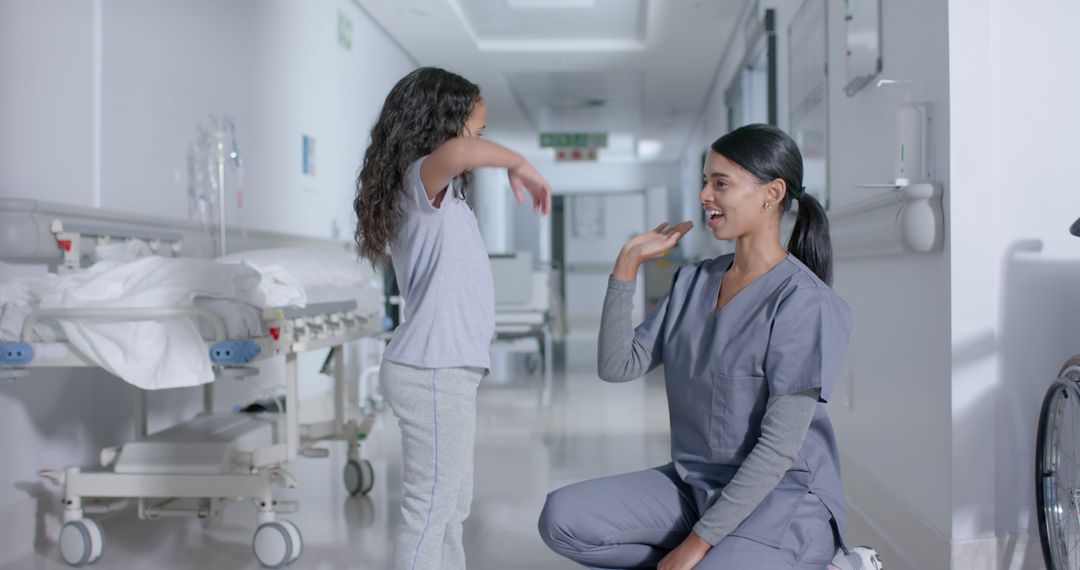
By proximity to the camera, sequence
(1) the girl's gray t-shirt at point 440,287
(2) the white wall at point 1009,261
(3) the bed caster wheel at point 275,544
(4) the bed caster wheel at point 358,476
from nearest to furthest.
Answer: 1. (1) the girl's gray t-shirt at point 440,287
2. (2) the white wall at point 1009,261
3. (3) the bed caster wheel at point 275,544
4. (4) the bed caster wheel at point 358,476

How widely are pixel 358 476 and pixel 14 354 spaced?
135 cm

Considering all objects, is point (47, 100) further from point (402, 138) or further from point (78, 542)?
point (402, 138)

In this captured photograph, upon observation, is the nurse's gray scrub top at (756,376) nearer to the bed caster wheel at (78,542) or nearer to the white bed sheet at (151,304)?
the white bed sheet at (151,304)

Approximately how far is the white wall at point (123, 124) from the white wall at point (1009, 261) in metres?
2.59

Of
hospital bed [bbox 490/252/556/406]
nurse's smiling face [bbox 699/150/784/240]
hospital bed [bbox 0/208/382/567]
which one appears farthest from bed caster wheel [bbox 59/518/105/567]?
hospital bed [bbox 490/252/556/406]

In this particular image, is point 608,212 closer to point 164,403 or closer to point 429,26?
point 429,26

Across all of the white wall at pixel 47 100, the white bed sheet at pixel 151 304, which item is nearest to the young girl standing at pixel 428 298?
the white bed sheet at pixel 151 304

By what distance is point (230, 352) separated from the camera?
7.48 feet

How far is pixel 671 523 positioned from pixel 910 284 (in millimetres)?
1272

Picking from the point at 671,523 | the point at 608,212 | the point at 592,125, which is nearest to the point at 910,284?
the point at 671,523

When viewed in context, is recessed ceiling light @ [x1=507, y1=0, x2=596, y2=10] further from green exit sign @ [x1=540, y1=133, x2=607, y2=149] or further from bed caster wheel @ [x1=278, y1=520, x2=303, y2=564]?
green exit sign @ [x1=540, y1=133, x2=607, y2=149]

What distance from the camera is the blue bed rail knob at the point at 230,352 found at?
2275mm

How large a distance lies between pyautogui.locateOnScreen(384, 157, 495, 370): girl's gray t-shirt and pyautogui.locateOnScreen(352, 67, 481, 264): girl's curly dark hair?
0.12ft

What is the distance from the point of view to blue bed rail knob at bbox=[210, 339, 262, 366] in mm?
2275
